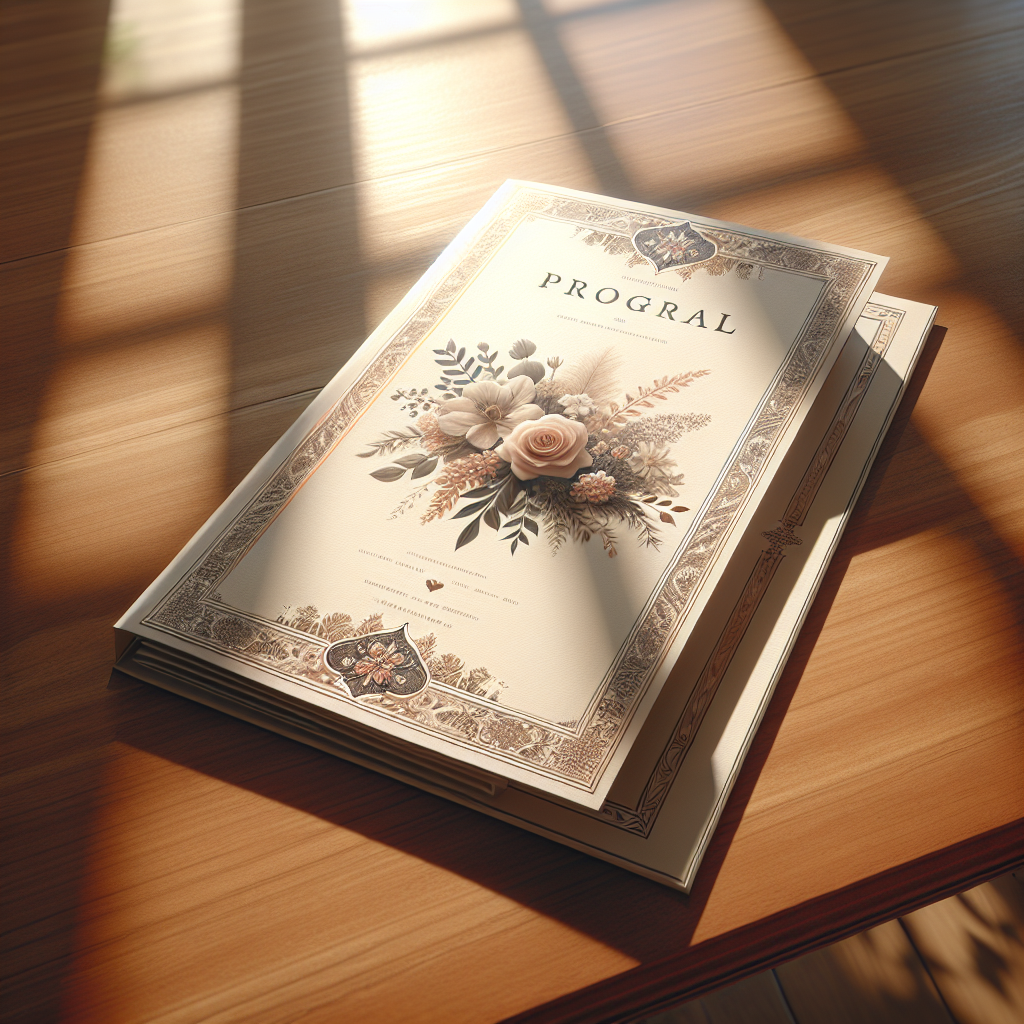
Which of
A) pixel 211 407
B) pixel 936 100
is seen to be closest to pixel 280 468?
pixel 211 407

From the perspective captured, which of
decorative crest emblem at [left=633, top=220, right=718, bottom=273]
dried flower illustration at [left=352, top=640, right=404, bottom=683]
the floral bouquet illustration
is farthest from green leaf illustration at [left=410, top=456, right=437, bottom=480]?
decorative crest emblem at [left=633, top=220, right=718, bottom=273]

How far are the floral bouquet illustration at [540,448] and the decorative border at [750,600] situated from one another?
0.06 meters

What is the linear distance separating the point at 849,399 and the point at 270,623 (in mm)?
377

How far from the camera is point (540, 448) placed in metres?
0.50

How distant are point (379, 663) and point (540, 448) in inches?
6.0

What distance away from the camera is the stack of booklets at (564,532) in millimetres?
414

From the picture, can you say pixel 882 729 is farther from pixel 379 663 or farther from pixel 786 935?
pixel 379 663

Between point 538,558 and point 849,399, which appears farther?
point 849,399

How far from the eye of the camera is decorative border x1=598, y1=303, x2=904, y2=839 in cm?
41

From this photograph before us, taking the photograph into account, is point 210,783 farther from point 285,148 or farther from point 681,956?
point 285,148

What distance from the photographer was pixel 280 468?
52 centimetres

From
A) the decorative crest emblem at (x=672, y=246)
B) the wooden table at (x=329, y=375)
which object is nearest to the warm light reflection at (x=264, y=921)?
the wooden table at (x=329, y=375)

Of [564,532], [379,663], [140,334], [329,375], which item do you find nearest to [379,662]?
[379,663]

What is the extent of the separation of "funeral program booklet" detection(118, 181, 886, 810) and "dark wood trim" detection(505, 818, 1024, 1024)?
0.08 meters
